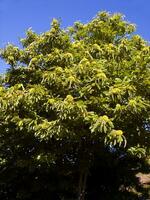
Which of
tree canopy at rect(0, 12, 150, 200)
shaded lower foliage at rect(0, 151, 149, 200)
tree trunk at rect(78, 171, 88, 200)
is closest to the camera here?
tree canopy at rect(0, 12, 150, 200)

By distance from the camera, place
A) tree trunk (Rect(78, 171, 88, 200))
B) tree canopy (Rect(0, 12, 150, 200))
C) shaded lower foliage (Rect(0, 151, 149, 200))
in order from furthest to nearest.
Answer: shaded lower foliage (Rect(0, 151, 149, 200)), tree trunk (Rect(78, 171, 88, 200)), tree canopy (Rect(0, 12, 150, 200))

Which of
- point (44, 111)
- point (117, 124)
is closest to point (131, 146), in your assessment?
point (117, 124)

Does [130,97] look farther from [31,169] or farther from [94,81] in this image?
[31,169]

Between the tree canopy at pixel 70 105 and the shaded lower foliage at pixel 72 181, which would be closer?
the tree canopy at pixel 70 105

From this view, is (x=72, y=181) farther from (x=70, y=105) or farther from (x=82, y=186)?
A: (x=70, y=105)

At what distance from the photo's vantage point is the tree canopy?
488 inches

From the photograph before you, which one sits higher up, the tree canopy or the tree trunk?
the tree canopy

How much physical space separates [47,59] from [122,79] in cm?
250

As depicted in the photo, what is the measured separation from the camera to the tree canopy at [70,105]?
12391mm

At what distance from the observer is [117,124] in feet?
43.2

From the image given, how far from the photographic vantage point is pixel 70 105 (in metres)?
11.6

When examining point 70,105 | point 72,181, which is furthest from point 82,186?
point 70,105

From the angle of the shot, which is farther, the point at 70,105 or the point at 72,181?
the point at 72,181

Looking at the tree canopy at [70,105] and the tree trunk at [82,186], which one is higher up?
the tree canopy at [70,105]
